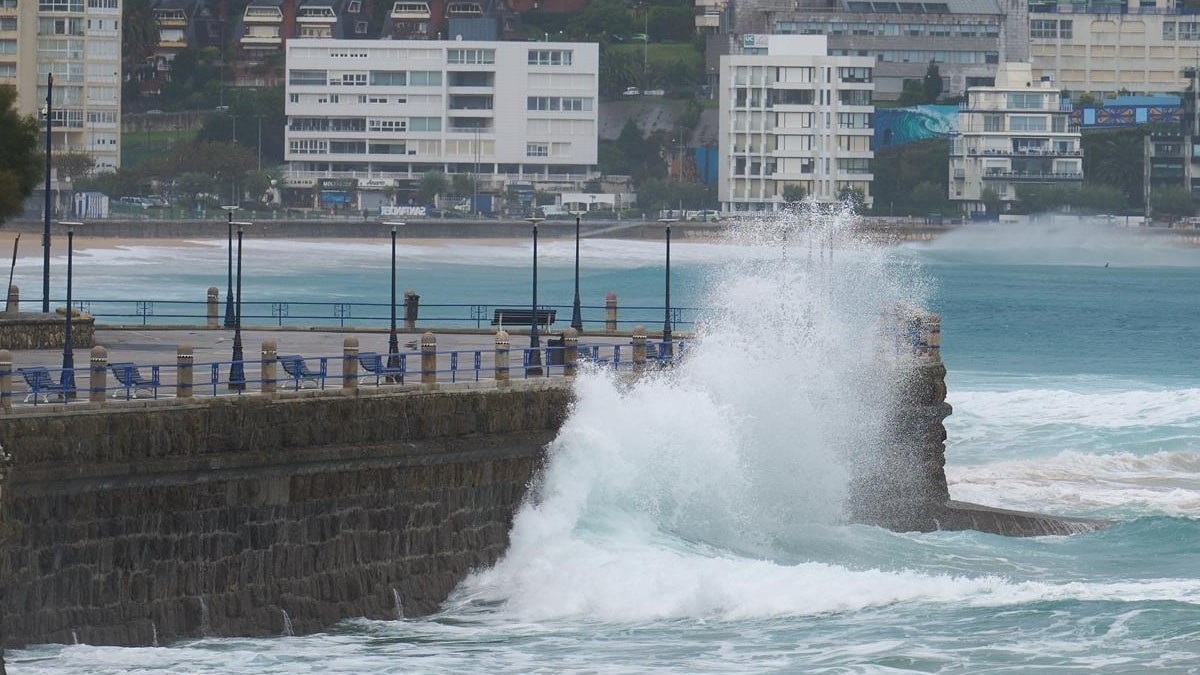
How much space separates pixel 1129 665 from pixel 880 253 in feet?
50.5

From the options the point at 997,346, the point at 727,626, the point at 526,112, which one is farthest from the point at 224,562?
the point at 526,112

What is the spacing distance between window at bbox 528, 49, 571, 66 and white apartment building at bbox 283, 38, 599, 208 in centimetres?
8

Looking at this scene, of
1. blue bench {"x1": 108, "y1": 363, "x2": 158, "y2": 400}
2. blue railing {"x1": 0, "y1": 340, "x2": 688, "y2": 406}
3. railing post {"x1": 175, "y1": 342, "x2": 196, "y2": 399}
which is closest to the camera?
railing post {"x1": 175, "y1": 342, "x2": 196, "y2": 399}

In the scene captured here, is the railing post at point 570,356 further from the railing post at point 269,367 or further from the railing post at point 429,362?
the railing post at point 269,367

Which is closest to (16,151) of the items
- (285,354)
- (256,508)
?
(285,354)

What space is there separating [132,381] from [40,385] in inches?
42.6

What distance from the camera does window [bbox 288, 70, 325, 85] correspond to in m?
198

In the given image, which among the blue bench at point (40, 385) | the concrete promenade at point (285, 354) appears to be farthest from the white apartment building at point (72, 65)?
the blue bench at point (40, 385)

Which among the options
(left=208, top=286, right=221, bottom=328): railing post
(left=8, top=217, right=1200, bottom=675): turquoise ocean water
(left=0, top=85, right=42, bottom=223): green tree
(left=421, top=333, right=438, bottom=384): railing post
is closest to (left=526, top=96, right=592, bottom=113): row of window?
(left=0, top=85, right=42, bottom=223): green tree

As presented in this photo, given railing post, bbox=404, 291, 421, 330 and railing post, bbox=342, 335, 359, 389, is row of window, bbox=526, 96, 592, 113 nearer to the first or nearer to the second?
railing post, bbox=404, 291, 421, 330

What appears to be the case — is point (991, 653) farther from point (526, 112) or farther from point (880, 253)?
point (526, 112)

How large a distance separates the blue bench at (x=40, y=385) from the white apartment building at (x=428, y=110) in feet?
537

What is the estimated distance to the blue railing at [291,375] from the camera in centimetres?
3088

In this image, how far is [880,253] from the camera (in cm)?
4375
